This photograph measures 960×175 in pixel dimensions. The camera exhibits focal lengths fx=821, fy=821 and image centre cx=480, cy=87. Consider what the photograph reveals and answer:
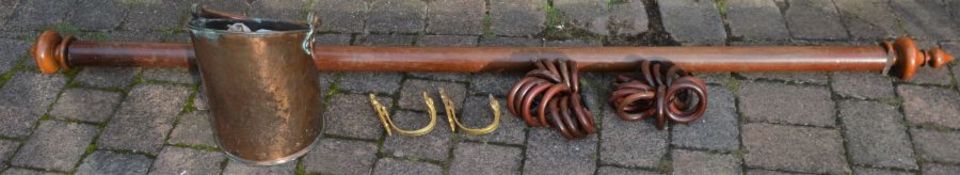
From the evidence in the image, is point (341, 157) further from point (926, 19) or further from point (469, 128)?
point (926, 19)

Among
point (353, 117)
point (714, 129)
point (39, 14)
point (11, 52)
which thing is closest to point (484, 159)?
point (353, 117)

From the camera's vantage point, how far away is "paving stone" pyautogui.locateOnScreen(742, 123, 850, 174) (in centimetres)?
361

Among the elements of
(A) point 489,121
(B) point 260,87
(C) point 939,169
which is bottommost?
(C) point 939,169

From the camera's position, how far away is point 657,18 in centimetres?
467

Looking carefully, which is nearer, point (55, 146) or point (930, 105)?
point (55, 146)

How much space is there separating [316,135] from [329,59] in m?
0.48

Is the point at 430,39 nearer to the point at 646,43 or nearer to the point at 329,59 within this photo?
the point at 329,59

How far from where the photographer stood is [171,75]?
4.23m

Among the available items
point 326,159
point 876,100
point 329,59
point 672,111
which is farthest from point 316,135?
point 876,100

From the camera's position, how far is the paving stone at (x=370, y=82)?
410cm

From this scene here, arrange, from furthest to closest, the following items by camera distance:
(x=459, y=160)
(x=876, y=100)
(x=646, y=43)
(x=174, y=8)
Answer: (x=174, y=8)
(x=646, y=43)
(x=876, y=100)
(x=459, y=160)

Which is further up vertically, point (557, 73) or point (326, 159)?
point (557, 73)

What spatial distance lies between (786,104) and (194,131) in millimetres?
Result: 2823

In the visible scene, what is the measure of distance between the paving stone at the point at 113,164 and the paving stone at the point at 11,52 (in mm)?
1091
